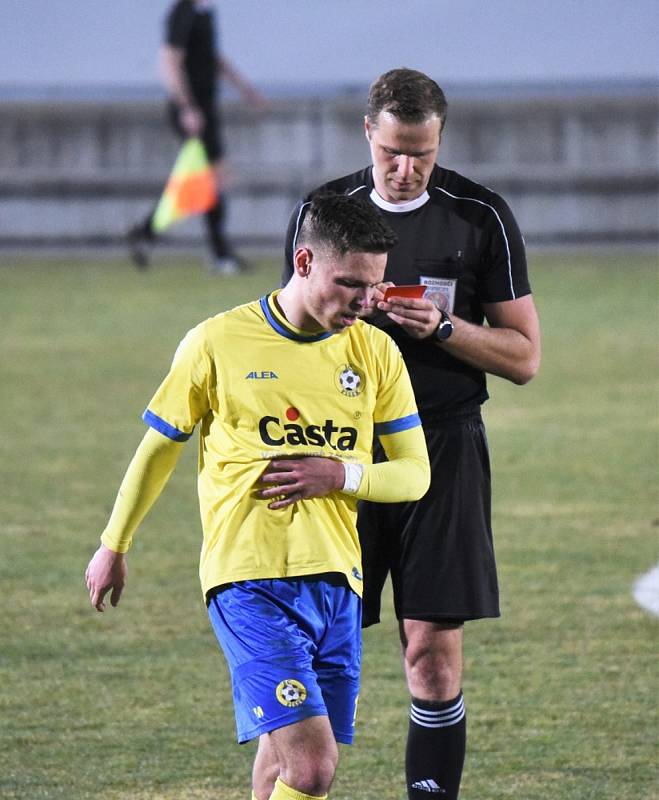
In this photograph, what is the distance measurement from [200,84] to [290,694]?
50.6ft

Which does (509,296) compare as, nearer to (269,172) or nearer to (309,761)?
(309,761)

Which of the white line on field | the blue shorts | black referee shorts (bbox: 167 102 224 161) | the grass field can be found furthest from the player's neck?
black referee shorts (bbox: 167 102 224 161)

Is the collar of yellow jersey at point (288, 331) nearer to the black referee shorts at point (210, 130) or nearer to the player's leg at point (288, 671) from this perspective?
the player's leg at point (288, 671)

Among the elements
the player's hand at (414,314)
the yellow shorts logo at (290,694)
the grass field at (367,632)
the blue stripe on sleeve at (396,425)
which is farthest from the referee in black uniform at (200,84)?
the yellow shorts logo at (290,694)

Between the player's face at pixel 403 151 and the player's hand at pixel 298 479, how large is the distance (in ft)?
3.14

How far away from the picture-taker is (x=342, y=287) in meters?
4.13

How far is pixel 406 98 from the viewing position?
4715 mm

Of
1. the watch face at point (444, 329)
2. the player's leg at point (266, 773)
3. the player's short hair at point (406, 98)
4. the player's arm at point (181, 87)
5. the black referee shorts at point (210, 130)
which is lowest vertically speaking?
the black referee shorts at point (210, 130)

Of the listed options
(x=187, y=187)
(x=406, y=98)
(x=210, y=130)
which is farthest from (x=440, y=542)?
(x=187, y=187)

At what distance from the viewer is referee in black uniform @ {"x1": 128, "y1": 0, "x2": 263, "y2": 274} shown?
18469mm

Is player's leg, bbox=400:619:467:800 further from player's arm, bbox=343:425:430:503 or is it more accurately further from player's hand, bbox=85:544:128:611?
player's hand, bbox=85:544:128:611

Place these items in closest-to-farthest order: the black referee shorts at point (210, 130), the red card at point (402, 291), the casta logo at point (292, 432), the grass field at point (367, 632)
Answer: the casta logo at point (292, 432) < the red card at point (402, 291) < the grass field at point (367, 632) < the black referee shorts at point (210, 130)

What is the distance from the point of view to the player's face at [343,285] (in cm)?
412

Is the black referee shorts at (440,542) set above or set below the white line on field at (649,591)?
above
